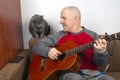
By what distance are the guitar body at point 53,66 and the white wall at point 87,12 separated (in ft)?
1.82

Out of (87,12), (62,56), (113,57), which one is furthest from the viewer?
(87,12)

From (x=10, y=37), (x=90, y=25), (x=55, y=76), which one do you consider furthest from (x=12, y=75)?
(x=90, y=25)

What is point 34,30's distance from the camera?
2.08 m

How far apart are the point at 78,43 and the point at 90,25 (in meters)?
0.49

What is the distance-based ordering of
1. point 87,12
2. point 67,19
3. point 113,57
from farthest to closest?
point 87,12, point 113,57, point 67,19

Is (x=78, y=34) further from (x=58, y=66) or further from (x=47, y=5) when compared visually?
(x=47, y=5)

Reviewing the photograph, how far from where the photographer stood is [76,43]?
71.1 inches

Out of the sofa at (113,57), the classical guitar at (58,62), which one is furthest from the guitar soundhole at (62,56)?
the sofa at (113,57)

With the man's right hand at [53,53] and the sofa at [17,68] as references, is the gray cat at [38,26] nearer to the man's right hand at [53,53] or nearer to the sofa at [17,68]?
the sofa at [17,68]

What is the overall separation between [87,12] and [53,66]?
79 cm

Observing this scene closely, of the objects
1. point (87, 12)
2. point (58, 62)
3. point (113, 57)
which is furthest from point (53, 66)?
point (87, 12)

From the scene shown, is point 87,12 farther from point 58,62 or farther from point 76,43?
point 58,62

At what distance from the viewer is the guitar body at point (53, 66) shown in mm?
1586

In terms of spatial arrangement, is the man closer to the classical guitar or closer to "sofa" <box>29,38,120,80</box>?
the classical guitar
